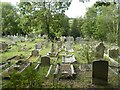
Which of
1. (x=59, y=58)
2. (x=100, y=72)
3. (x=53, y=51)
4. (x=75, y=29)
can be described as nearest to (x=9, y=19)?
(x=75, y=29)

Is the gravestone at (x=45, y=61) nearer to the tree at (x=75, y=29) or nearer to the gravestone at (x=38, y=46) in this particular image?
the tree at (x=75, y=29)

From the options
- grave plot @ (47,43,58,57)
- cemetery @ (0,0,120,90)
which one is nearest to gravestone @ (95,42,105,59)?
cemetery @ (0,0,120,90)

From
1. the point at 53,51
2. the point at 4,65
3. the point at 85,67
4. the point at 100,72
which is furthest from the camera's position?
the point at 53,51

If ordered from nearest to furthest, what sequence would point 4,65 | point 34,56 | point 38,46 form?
point 4,65
point 34,56
point 38,46

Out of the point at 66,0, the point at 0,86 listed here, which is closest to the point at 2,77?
the point at 0,86

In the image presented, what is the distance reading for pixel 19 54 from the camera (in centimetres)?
520

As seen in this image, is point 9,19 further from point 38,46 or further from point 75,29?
point 38,46

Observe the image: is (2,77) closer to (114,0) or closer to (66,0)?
(66,0)

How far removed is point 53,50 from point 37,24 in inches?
55.5

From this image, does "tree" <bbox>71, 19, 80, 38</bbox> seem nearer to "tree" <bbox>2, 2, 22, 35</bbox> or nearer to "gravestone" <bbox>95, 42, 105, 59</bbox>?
"gravestone" <bbox>95, 42, 105, 59</bbox>

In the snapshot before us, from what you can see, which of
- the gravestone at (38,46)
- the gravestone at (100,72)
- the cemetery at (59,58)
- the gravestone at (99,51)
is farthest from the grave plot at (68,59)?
the gravestone at (100,72)

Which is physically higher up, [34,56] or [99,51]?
[99,51]

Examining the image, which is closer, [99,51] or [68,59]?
[99,51]

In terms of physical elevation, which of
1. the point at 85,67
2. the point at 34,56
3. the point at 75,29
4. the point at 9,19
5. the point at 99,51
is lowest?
the point at 85,67
